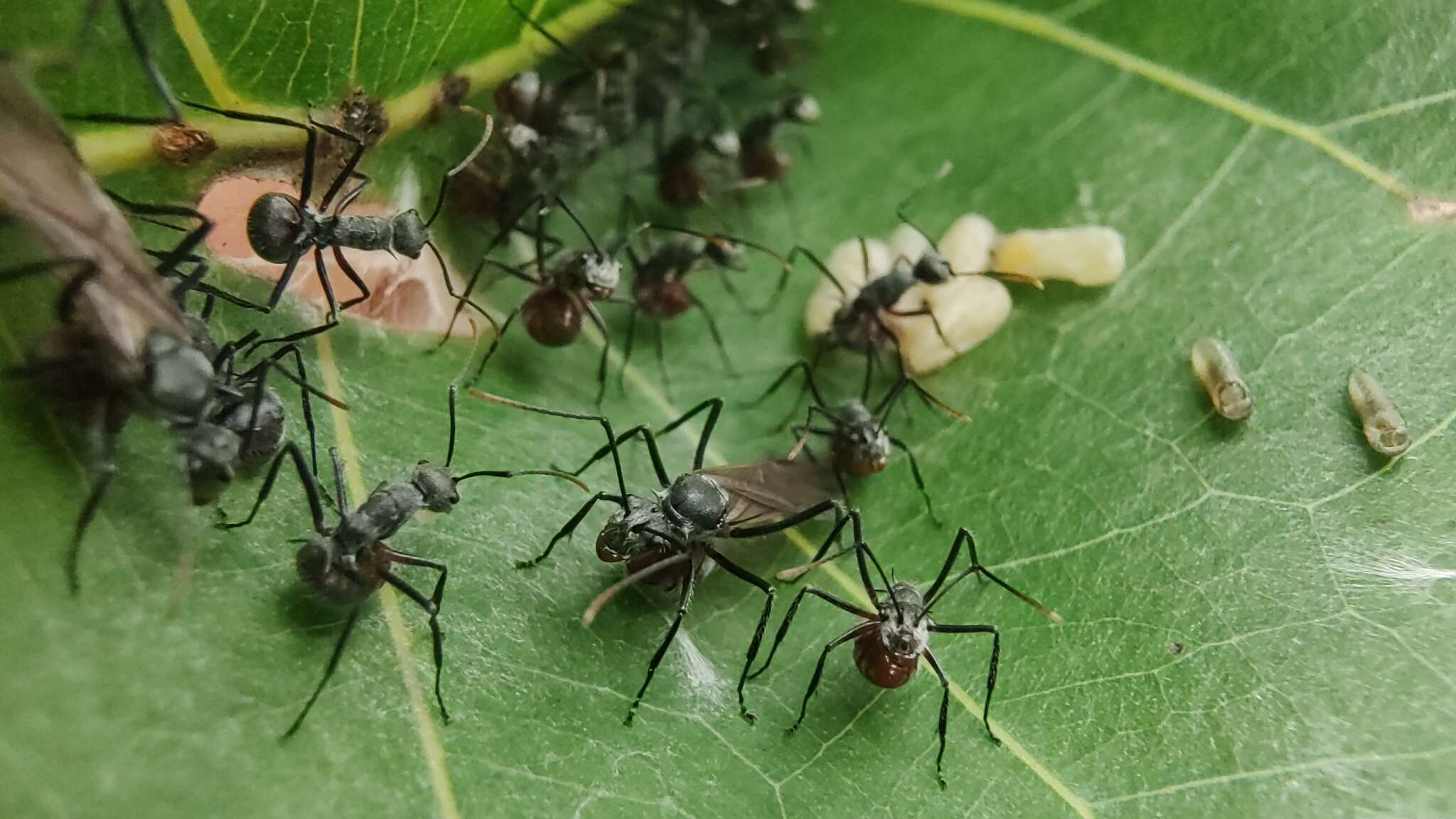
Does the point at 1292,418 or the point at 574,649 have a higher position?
the point at 1292,418

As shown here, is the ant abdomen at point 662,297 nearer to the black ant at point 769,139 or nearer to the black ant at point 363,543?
the black ant at point 769,139

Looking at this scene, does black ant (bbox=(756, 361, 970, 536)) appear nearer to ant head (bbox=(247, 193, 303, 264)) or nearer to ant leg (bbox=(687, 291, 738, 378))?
ant leg (bbox=(687, 291, 738, 378))

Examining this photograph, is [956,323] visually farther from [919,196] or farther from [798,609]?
[798,609]

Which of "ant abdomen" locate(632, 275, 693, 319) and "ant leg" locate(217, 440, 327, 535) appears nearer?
"ant leg" locate(217, 440, 327, 535)

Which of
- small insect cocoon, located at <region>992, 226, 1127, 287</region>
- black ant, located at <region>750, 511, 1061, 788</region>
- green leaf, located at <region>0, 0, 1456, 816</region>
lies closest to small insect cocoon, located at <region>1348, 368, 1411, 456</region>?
green leaf, located at <region>0, 0, 1456, 816</region>

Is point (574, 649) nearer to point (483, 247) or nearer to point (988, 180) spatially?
point (483, 247)

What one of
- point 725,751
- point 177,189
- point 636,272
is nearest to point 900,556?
point 725,751

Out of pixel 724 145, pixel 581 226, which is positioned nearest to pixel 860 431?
pixel 581 226
